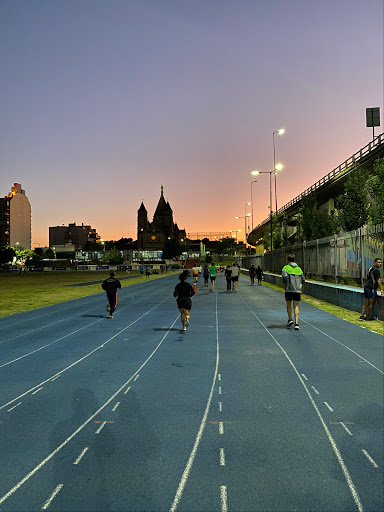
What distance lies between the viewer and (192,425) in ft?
16.5

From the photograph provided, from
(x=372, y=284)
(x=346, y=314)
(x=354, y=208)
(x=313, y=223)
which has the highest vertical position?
(x=354, y=208)

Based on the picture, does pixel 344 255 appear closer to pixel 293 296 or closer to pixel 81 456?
pixel 293 296

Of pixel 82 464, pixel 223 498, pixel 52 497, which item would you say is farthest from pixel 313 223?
pixel 52 497

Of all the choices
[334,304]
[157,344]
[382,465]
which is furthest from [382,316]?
[382,465]

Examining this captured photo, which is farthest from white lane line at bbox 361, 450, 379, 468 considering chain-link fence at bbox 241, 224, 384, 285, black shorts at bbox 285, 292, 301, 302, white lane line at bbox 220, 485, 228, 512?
chain-link fence at bbox 241, 224, 384, 285

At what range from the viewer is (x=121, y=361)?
830cm

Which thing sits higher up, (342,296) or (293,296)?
(293,296)

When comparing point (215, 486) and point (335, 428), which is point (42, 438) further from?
point (335, 428)

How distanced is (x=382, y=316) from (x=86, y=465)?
11480 mm

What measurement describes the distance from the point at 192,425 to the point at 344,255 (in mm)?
15864

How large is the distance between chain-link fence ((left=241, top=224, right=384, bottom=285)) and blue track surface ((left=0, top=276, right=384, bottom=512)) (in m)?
6.97

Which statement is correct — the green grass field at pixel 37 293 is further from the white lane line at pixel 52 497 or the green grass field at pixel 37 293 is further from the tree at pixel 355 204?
the tree at pixel 355 204

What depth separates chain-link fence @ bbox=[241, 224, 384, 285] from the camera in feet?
52.2

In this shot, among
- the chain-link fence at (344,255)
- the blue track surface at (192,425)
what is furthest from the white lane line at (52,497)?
the chain-link fence at (344,255)
